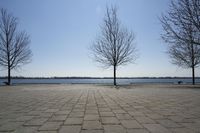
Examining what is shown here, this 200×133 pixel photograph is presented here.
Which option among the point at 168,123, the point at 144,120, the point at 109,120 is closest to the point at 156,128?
the point at 168,123

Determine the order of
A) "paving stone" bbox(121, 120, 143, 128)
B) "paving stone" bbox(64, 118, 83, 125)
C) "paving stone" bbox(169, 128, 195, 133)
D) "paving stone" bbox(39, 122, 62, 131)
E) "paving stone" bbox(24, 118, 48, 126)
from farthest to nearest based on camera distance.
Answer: "paving stone" bbox(64, 118, 83, 125) < "paving stone" bbox(24, 118, 48, 126) < "paving stone" bbox(121, 120, 143, 128) < "paving stone" bbox(39, 122, 62, 131) < "paving stone" bbox(169, 128, 195, 133)

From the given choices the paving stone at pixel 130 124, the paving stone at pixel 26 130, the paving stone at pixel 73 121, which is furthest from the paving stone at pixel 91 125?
the paving stone at pixel 26 130

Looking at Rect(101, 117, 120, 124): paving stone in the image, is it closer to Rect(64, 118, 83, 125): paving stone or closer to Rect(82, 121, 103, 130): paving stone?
Rect(82, 121, 103, 130): paving stone

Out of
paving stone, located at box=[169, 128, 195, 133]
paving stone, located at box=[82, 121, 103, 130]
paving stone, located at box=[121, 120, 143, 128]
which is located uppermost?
paving stone, located at box=[169, 128, 195, 133]

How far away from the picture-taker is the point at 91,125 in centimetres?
468

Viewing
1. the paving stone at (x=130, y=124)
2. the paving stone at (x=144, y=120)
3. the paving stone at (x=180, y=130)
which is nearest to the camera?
the paving stone at (x=180, y=130)

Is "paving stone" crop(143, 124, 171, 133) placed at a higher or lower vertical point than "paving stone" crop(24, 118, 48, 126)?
higher

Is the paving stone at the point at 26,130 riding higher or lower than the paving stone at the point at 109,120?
higher

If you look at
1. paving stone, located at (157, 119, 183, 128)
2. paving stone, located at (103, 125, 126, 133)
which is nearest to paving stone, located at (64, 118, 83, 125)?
paving stone, located at (103, 125, 126, 133)

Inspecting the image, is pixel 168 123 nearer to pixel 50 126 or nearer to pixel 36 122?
pixel 50 126

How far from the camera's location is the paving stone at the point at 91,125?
4.43 m

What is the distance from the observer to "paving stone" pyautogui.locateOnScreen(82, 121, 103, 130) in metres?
4.43

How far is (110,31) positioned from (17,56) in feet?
39.2

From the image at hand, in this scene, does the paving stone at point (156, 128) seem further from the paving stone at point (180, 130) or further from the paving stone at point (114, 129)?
the paving stone at point (114, 129)
